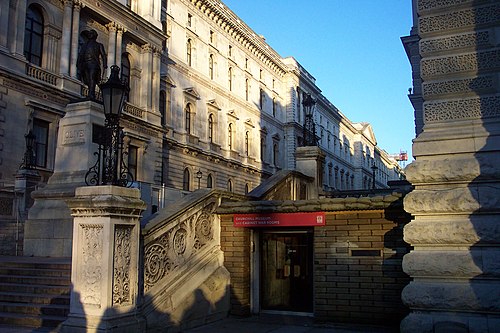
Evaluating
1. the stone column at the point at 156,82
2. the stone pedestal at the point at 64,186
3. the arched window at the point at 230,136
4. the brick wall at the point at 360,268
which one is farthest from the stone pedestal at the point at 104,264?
the arched window at the point at 230,136

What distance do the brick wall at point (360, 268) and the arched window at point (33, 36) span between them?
78.6 ft

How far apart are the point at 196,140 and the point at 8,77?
20720 millimetres

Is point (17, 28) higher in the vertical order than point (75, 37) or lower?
lower

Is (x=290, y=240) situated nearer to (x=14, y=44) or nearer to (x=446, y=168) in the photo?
(x=446, y=168)

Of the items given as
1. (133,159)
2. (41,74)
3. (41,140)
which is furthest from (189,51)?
(41,140)

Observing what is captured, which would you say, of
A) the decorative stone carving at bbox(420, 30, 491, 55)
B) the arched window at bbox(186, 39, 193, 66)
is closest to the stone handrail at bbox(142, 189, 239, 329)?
the decorative stone carving at bbox(420, 30, 491, 55)

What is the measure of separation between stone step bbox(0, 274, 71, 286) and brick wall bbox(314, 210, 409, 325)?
4.66 metres

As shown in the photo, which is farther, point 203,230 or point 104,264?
point 203,230

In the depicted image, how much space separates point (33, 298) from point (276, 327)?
4.25 m

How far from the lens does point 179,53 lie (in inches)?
1706

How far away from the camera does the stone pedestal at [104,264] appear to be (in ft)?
23.7

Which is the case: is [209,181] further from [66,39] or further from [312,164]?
[312,164]

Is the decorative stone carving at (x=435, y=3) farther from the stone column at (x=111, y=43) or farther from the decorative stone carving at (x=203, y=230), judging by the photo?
the stone column at (x=111, y=43)

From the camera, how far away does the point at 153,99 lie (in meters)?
37.7
